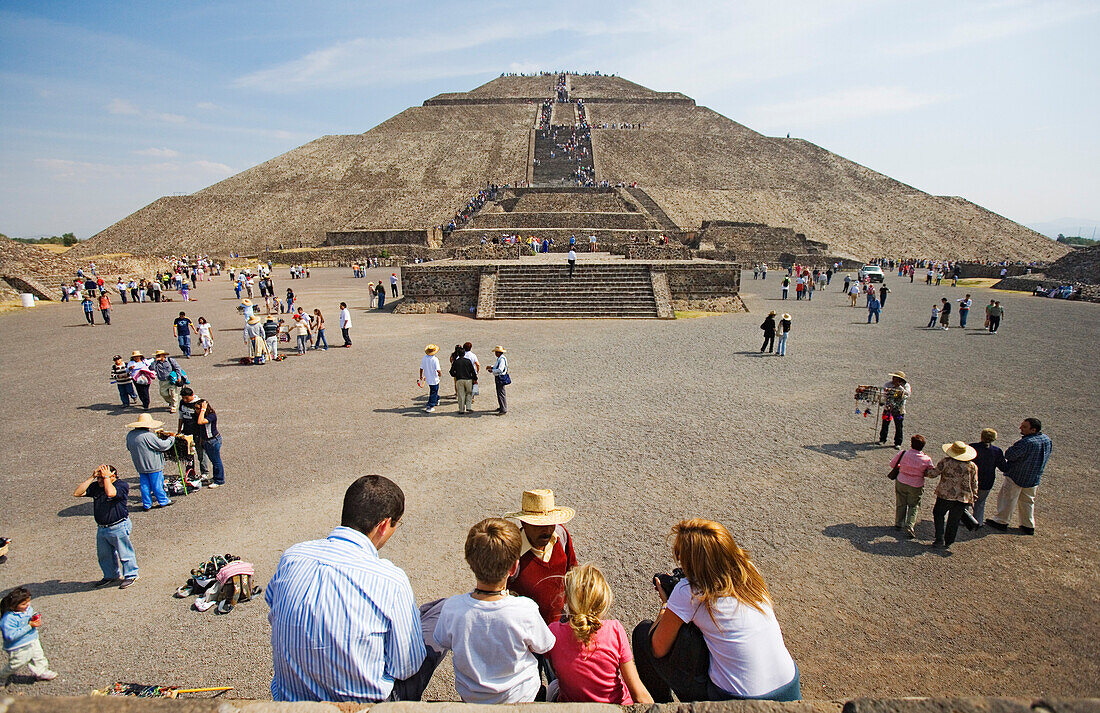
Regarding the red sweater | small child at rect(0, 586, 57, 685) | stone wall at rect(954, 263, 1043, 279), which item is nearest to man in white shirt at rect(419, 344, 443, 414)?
small child at rect(0, 586, 57, 685)

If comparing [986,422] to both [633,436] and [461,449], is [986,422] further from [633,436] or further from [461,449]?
[461,449]

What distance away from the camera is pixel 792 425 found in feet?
26.5

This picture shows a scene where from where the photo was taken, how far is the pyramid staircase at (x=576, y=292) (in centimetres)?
1828

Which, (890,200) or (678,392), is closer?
(678,392)

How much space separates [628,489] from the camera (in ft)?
20.1

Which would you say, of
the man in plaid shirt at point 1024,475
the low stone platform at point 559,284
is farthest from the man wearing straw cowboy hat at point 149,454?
the low stone platform at point 559,284

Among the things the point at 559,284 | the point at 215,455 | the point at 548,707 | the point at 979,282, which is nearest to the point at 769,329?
the point at 559,284

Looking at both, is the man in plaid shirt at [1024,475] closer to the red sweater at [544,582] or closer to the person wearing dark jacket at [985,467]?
the person wearing dark jacket at [985,467]

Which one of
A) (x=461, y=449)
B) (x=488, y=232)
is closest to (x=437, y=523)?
(x=461, y=449)

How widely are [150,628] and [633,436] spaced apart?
562cm

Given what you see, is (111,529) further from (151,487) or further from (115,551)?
(151,487)

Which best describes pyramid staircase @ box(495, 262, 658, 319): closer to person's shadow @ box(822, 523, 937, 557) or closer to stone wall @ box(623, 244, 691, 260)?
stone wall @ box(623, 244, 691, 260)

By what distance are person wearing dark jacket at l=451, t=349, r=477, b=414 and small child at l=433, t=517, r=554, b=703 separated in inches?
253

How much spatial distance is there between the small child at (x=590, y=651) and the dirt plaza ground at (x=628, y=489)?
155 cm
